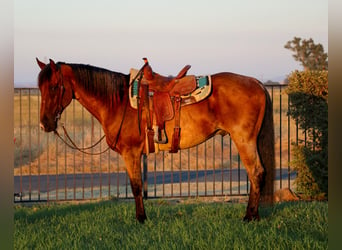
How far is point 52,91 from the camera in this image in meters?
7.03

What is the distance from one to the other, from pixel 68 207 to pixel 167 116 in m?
2.81

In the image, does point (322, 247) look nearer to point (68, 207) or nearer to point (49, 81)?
point (49, 81)

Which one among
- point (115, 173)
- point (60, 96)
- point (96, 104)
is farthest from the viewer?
point (115, 173)

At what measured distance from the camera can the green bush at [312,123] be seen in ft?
31.8

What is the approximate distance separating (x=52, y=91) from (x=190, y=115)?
189cm

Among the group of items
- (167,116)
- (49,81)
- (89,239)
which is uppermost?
(49,81)

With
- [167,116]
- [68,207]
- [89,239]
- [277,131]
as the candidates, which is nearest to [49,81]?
[167,116]

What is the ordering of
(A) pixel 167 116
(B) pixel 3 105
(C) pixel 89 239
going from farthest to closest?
1. (A) pixel 167 116
2. (C) pixel 89 239
3. (B) pixel 3 105

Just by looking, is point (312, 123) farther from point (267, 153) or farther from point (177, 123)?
point (177, 123)

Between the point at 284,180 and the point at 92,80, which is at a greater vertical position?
the point at 92,80

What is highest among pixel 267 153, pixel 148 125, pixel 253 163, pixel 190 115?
pixel 190 115

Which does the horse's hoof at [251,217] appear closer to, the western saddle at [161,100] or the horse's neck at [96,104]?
the western saddle at [161,100]

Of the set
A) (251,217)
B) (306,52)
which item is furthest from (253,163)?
(306,52)

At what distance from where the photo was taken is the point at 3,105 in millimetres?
3504
